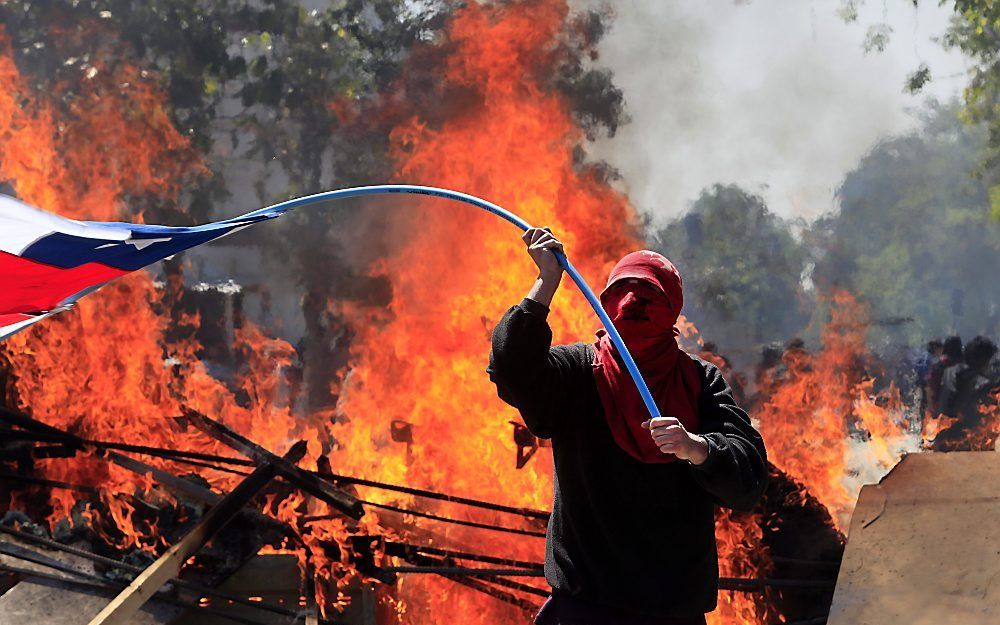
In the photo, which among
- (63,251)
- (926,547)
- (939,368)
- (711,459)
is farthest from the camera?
(939,368)

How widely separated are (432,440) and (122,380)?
281 cm

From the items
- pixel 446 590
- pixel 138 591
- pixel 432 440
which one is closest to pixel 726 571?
pixel 446 590

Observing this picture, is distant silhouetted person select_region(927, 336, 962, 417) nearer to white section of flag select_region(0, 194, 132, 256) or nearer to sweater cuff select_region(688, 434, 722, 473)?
sweater cuff select_region(688, 434, 722, 473)

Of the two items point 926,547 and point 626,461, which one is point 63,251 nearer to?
point 626,461

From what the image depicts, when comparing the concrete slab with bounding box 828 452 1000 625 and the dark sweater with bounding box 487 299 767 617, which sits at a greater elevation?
the concrete slab with bounding box 828 452 1000 625

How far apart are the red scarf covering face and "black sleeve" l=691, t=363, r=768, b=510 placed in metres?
0.06

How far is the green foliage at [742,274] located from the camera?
16.9 m

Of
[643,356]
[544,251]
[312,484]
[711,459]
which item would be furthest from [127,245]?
[312,484]

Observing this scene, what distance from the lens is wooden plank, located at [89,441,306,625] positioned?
15.8 ft

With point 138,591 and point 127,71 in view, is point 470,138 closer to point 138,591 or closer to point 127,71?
point 127,71

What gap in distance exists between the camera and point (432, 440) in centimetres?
786

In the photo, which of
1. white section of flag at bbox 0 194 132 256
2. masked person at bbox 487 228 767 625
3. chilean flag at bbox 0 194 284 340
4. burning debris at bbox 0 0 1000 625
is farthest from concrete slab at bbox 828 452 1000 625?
white section of flag at bbox 0 194 132 256

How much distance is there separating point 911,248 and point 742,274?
2968 millimetres

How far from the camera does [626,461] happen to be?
109 inches
